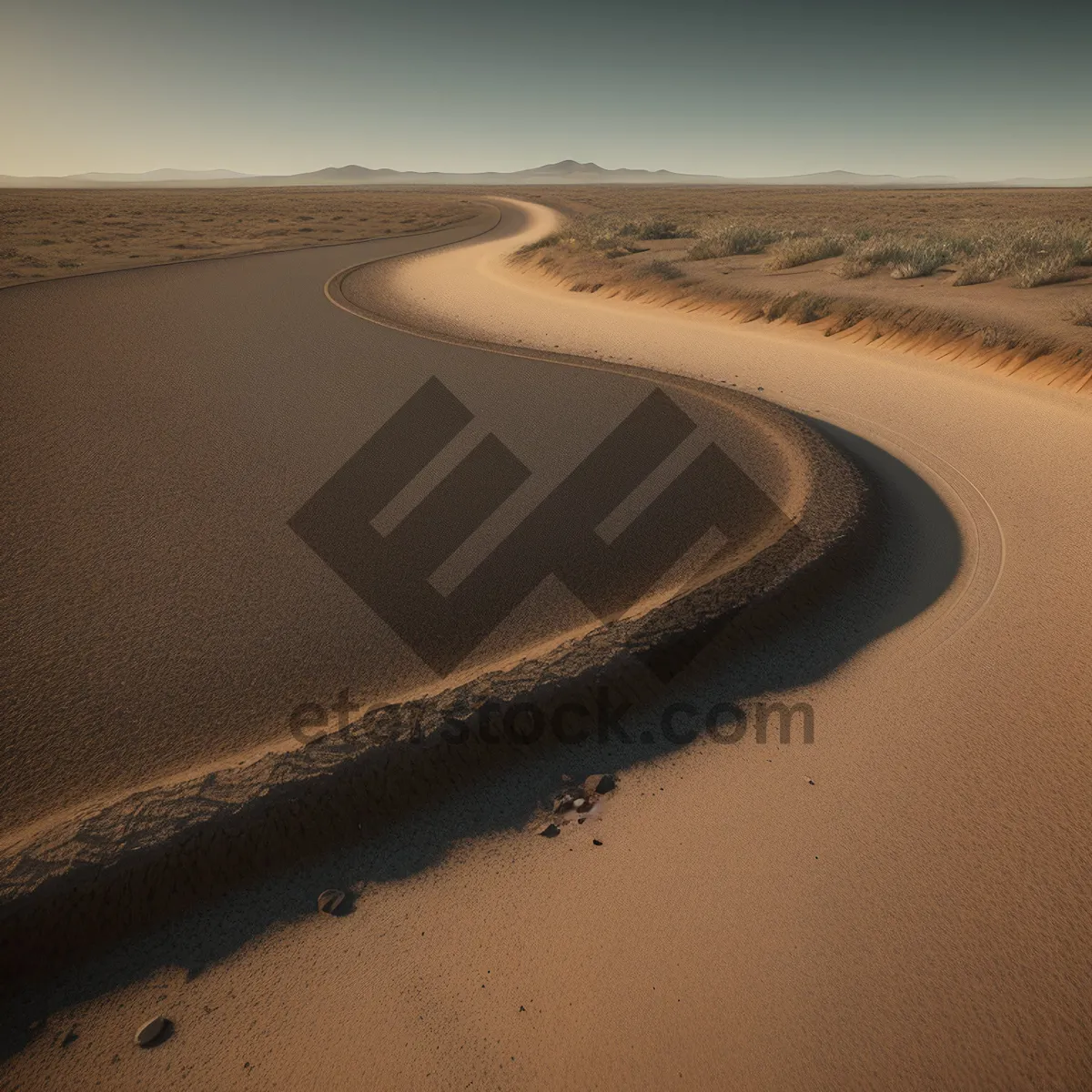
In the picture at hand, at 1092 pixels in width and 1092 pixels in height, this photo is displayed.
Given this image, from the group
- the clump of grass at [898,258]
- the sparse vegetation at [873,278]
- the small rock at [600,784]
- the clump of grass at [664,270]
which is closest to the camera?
the small rock at [600,784]

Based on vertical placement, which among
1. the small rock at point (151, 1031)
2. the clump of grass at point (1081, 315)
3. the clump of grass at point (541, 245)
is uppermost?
the clump of grass at point (541, 245)

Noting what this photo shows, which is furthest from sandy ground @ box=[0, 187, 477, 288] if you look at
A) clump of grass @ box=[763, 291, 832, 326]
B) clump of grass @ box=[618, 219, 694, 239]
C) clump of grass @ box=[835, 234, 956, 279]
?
clump of grass @ box=[835, 234, 956, 279]

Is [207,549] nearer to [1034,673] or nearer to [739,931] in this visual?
[739,931]

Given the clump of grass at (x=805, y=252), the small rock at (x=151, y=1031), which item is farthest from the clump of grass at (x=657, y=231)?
the small rock at (x=151, y=1031)

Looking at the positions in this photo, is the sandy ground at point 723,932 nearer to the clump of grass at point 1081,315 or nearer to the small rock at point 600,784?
the small rock at point 600,784

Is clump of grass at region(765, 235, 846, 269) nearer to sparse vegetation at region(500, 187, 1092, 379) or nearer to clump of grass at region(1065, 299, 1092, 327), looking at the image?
sparse vegetation at region(500, 187, 1092, 379)

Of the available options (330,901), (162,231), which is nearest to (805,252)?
(330,901)

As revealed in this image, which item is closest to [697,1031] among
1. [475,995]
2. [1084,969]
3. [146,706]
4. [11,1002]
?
[475,995]

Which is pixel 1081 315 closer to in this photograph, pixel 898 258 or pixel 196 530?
pixel 898 258
